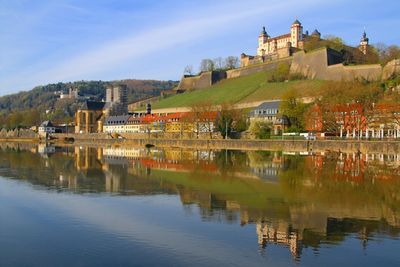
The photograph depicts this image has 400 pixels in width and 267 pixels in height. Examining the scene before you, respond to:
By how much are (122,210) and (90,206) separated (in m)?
Answer: 1.59

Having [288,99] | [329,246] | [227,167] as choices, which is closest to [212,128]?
[288,99]

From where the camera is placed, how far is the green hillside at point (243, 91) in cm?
8719

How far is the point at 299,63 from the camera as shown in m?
95.4

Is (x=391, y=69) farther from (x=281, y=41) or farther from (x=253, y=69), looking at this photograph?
(x=281, y=41)

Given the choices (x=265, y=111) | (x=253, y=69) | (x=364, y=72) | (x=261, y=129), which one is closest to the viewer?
(x=261, y=129)

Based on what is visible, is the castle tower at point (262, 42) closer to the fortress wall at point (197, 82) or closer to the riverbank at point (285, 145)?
the fortress wall at point (197, 82)

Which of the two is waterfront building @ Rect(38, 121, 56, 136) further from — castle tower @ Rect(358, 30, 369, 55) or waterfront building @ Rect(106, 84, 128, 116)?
castle tower @ Rect(358, 30, 369, 55)

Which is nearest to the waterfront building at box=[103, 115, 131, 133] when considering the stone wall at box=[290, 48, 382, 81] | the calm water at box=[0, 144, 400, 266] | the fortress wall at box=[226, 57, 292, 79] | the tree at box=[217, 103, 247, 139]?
the fortress wall at box=[226, 57, 292, 79]

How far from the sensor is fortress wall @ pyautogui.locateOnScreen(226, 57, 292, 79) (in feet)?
347

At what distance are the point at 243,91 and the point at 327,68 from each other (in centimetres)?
1997

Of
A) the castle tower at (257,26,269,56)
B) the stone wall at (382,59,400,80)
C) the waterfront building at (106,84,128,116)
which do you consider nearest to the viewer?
the stone wall at (382,59,400,80)

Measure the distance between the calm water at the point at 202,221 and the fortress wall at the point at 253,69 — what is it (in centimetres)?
8050

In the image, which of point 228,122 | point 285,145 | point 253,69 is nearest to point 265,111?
point 228,122

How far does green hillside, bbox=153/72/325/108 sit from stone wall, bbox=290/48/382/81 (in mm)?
2441
